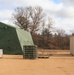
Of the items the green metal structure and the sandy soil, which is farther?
the green metal structure

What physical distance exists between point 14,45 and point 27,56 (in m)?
8.29

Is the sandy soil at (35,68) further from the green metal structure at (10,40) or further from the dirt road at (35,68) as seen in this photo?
the green metal structure at (10,40)

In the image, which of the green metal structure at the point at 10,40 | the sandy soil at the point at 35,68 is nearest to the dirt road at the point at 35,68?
the sandy soil at the point at 35,68

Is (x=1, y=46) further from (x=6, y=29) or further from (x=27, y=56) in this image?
(x=27, y=56)

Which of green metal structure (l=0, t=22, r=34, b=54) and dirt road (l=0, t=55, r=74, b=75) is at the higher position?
green metal structure (l=0, t=22, r=34, b=54)

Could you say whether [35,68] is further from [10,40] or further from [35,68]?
[10,40]

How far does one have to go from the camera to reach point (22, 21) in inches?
3214

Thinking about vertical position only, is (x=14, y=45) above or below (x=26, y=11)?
below

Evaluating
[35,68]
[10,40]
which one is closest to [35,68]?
[35,68]

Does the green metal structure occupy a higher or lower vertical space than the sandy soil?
higher

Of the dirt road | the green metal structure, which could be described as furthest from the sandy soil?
the green metal structure

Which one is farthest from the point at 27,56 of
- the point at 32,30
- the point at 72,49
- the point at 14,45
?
the point at 32,30

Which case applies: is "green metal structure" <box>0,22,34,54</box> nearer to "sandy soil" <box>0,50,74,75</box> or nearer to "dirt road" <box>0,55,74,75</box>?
"sandy soil" <box>0,50,74,75</box>

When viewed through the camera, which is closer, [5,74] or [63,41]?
[5,74]
